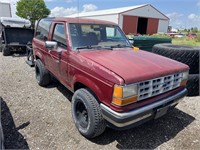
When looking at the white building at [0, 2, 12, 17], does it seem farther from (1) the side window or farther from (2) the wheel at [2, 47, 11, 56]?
(1) the side window

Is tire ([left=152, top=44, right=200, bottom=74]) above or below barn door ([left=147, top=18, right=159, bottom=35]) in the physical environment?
below

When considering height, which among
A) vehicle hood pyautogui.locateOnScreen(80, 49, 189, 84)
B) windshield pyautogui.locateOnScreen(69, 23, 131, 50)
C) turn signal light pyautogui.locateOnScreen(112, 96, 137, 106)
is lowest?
turn signal light pyautogui.locateOnScreen(112, 96, 137, 106)

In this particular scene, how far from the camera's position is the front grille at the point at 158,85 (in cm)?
238

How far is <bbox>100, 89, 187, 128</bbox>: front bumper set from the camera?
7.38 feet

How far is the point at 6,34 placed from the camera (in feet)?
30.2

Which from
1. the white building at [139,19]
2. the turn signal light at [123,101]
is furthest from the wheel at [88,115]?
the white building at [139,19]

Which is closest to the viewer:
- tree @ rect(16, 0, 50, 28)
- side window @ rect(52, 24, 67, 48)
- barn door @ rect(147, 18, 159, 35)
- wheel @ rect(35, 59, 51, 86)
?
side window @ rect(52, 24, 67, 48)

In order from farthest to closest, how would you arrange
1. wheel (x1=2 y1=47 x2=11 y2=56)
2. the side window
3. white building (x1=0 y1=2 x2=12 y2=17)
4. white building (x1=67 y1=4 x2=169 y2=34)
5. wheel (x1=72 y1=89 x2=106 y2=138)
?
white building (x1=67 y1=4 x2=169 y2=34) → white building (x1=0 y1=2 x2=12 y2=17) → wheel (x1=2 y1=47 x2=11 y2=56) → the side window → wheel (x1=72 y1=89 x2=106 y2=138)

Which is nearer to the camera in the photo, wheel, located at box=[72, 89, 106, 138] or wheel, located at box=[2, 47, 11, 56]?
wheel, located at box=[72, 89, 106, 138]

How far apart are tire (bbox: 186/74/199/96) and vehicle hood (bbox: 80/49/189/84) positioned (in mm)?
1450

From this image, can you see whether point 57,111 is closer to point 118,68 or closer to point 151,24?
point 118,68

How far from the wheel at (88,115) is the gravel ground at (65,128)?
7.5 inches

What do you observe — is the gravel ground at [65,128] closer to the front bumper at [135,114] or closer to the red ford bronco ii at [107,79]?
the red ford bronco ii at [107,79]

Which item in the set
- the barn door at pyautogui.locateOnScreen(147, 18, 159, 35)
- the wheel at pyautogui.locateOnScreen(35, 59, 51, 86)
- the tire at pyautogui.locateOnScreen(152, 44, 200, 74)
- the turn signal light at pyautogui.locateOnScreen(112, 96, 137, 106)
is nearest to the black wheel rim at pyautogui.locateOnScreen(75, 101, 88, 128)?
the turn signal light at pyautogui.locateOnScreen(112, 96, 137, 106)
